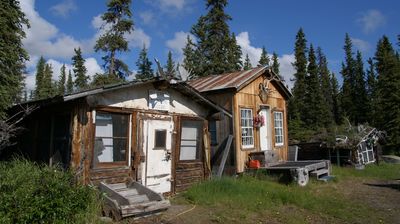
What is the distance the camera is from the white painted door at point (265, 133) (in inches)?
596

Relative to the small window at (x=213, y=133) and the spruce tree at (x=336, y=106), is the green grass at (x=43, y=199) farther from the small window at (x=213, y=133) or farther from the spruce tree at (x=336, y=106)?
the spruce tree at (x=336, y=106)

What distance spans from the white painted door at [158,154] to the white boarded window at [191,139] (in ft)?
2.38

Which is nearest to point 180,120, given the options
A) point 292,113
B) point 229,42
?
point 229,42

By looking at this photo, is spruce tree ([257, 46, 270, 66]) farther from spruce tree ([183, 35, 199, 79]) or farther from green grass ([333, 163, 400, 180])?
green grass ([333, 163, 400, 180])

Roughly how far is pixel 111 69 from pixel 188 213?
65.3 feet

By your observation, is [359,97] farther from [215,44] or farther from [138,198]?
[138,198]

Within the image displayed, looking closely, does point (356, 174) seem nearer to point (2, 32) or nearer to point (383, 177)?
point (383, 177)

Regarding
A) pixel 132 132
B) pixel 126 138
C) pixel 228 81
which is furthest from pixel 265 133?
pixel 126 138

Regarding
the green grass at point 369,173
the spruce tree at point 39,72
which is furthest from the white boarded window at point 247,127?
the spruce tree at point 39,72

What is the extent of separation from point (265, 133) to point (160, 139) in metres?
6.86

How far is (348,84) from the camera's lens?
4997cm

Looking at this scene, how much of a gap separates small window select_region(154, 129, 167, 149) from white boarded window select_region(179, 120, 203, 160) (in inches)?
34.8

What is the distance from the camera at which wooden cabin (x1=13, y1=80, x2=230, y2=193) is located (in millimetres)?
8148

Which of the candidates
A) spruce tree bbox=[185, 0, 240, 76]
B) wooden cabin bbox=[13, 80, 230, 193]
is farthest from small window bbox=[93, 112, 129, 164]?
spruce tree bbox=[185, 0, 240, 76]
